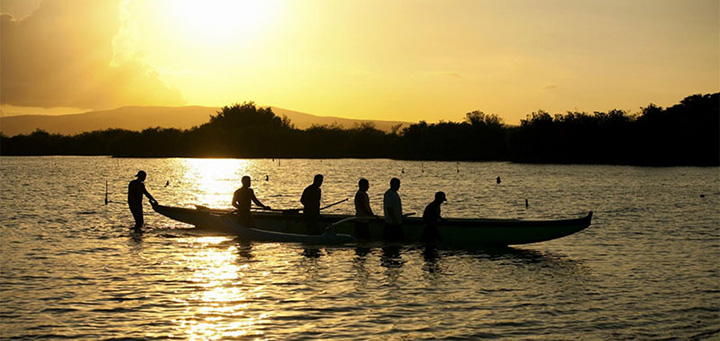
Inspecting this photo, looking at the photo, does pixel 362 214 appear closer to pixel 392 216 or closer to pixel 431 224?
pixel 392 216

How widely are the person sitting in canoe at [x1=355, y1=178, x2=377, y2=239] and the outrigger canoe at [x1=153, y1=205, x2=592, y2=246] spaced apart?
20 cm

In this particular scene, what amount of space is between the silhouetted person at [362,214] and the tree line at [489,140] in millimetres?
104206

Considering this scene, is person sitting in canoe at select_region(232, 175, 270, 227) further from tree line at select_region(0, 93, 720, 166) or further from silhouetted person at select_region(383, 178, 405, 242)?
tree line at select_region(0, 93, 720, 166)

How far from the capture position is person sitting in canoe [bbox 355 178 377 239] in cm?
2109

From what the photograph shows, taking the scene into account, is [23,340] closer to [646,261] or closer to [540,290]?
[540,290]

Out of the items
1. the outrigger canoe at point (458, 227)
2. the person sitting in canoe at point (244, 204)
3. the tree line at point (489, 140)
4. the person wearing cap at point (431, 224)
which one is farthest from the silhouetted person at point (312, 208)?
the tree line at point (489, 140)

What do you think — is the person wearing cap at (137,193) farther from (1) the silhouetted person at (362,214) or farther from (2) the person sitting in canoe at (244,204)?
(1) the silhouetted person at (362,214)

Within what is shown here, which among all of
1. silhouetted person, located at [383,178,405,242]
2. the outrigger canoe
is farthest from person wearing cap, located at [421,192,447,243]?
silhouetted person, located at [383,178,405,242]

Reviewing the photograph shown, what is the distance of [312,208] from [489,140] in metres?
144

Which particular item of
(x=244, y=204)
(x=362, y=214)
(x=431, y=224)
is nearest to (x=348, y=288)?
(x=431, y=224)

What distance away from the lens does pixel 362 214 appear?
21.5 meters

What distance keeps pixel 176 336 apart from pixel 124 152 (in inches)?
7685

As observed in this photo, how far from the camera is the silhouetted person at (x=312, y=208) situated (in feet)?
71.4

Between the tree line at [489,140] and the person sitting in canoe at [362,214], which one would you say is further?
the tree line at [489,140]
